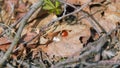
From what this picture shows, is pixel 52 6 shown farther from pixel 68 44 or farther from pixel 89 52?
pixel 89 52

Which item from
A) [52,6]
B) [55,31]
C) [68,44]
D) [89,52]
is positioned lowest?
[89,52]

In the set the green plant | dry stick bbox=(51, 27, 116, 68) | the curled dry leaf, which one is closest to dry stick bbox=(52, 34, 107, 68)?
dry stick bbox=(51, 27, 116, 68)

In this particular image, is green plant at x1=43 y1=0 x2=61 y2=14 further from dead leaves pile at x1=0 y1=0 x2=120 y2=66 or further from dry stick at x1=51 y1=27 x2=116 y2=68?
dry stick at x1=51 y1=27 x2=116 y2=68

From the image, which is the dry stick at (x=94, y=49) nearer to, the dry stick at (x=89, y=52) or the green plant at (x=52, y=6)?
the dry stick at (x=89, y=52)

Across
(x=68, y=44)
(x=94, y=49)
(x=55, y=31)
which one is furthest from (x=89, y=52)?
(x=55, y=31)

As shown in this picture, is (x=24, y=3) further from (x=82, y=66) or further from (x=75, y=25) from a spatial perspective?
(x=82, y=66)

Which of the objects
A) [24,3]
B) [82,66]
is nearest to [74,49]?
[82,66]
